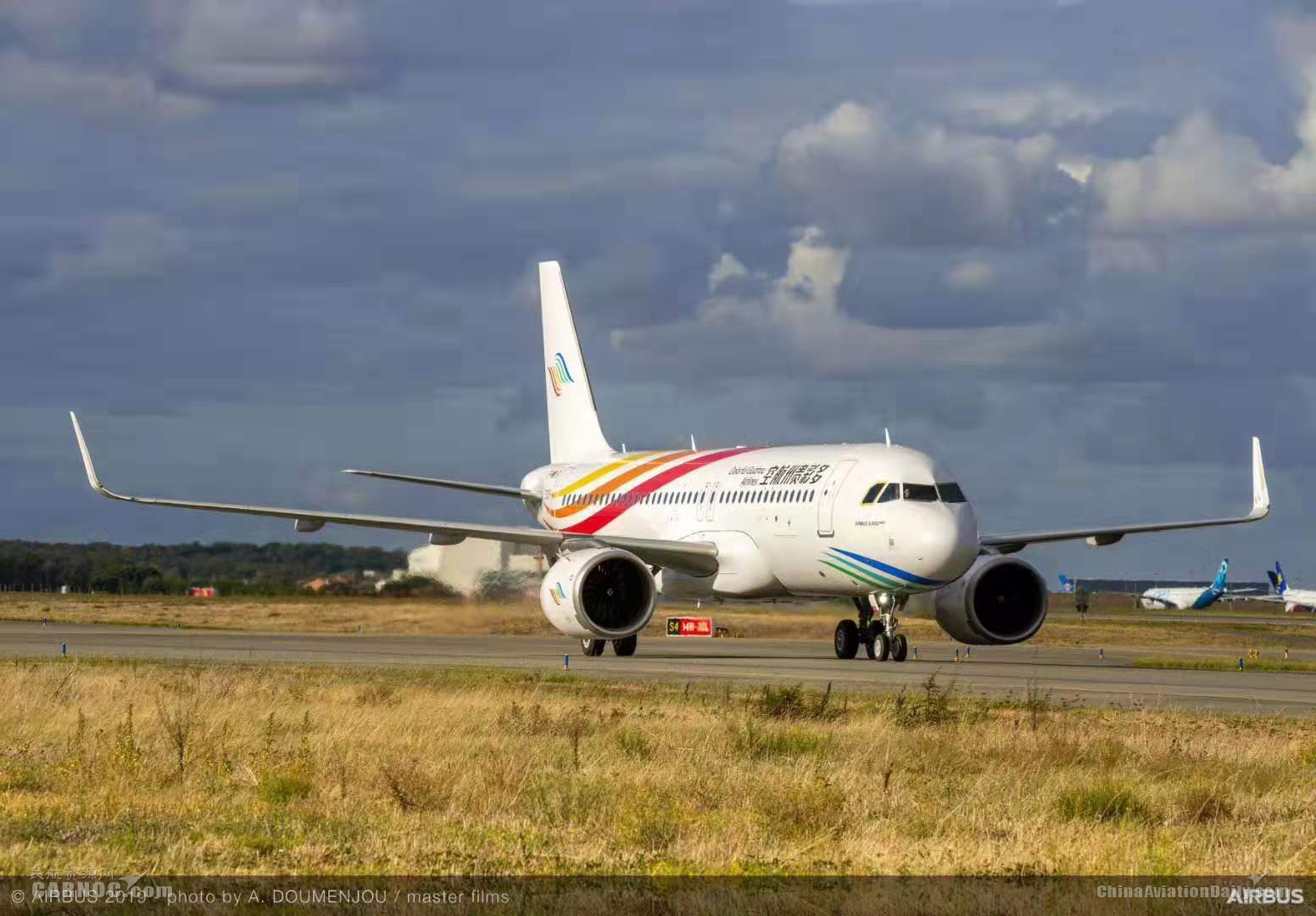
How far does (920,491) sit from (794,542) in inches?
129

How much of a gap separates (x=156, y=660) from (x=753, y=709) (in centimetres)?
1435

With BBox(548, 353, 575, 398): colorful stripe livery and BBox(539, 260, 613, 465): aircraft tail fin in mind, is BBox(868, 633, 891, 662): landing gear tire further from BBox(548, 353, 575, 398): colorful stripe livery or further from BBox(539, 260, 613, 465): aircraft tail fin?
BBox(548, 353, 575, 398): colorful stripe livery


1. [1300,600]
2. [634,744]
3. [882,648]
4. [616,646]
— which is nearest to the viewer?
[634,744]

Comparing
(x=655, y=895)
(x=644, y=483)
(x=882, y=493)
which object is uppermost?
(x=644, y=483)

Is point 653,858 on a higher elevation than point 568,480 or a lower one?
lower

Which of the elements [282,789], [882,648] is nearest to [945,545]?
[882,648]

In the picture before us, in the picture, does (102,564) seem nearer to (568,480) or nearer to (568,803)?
(568,480)

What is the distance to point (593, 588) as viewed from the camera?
3747 cm

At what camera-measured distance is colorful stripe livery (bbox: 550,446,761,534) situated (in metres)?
41.1

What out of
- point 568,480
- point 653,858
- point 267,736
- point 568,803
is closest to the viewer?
point 653,858

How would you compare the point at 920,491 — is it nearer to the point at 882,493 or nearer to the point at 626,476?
the point at 882,493

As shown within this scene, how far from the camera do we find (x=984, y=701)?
2333cm

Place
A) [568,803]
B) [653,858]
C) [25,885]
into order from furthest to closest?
[568,803] → [653,858] → [25,885]

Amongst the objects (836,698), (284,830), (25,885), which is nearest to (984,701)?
(836,698)
